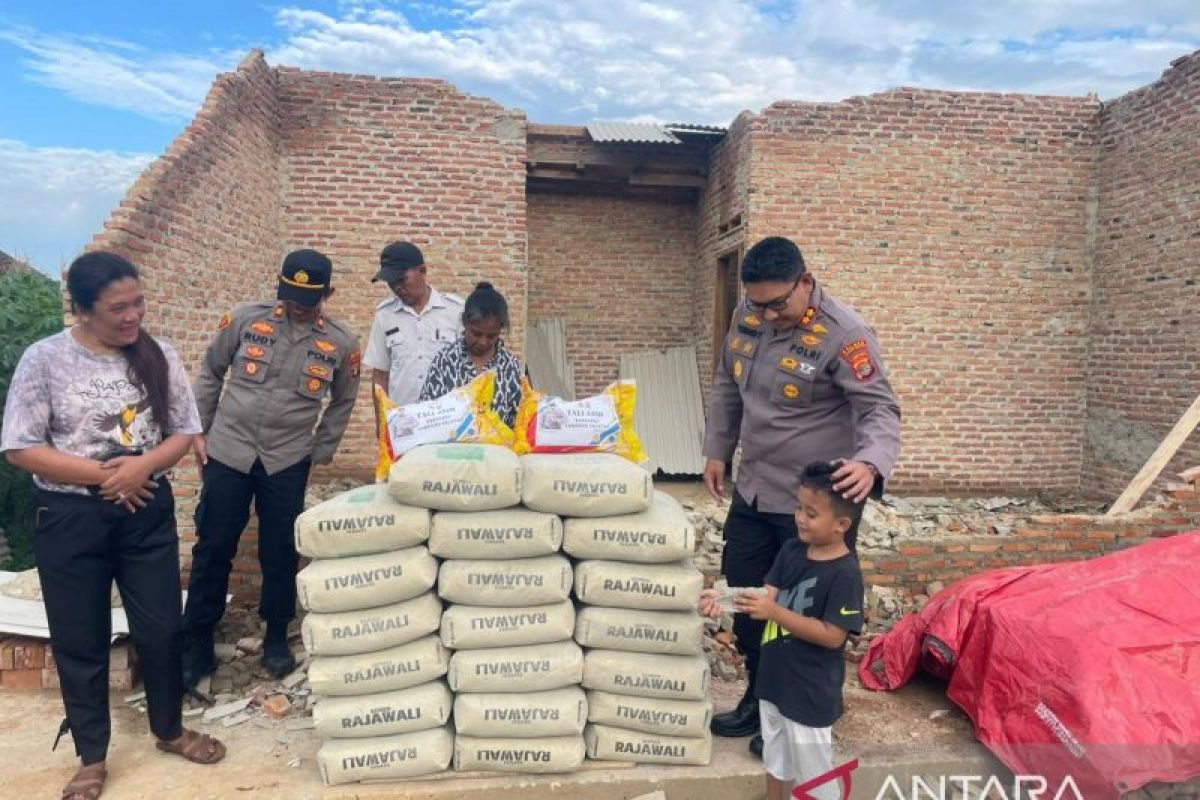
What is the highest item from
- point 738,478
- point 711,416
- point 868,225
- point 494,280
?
point 868,225

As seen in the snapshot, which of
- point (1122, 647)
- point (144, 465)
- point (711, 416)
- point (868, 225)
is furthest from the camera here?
point (868, 225)

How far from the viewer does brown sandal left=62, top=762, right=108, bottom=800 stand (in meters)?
2.36

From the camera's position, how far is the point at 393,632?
7.94 feet

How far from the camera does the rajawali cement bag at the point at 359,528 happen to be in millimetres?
2371

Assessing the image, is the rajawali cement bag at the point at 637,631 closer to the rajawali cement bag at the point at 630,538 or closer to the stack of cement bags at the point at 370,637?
the rajawali cement bag at the point at 630,538

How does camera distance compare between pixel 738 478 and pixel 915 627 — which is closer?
pixel 738 478

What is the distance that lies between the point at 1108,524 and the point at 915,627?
2.30 metres

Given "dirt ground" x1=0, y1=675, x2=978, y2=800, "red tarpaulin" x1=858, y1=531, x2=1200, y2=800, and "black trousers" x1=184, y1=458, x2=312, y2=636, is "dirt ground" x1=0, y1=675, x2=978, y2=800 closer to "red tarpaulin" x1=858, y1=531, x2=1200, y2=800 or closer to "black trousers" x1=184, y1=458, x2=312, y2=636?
"red tarpaulin" x1=858, y1=531, x2=1200, y2=800

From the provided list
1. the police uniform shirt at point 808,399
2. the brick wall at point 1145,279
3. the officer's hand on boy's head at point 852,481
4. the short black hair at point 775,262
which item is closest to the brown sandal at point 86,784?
the police uniform shirt at point 808,399

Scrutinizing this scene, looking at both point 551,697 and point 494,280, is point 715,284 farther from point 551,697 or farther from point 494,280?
point 551,697

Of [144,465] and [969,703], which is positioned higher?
[144,465]

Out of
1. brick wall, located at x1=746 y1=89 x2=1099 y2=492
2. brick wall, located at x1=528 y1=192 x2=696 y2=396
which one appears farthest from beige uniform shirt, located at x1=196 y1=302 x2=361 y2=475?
brick wall, located at x1=528 y1=192 x2=696 y2=396

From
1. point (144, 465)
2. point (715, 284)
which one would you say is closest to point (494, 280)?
point (715, 284)

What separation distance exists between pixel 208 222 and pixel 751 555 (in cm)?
483
